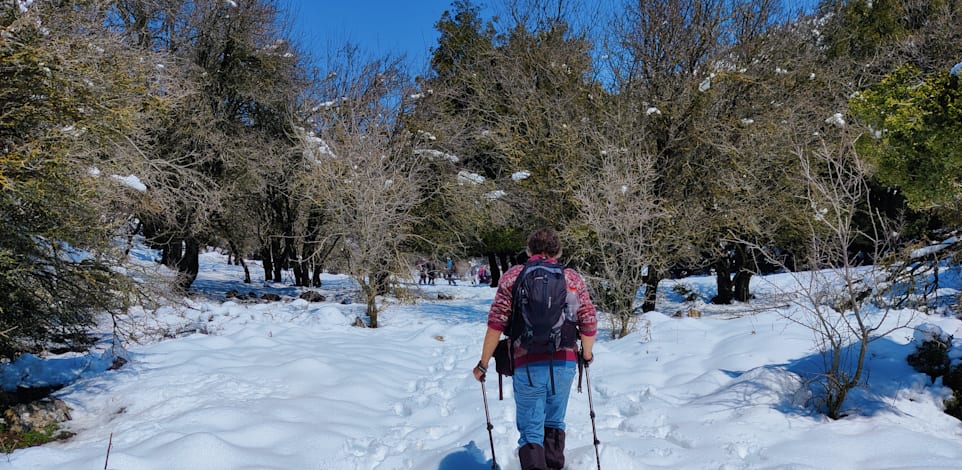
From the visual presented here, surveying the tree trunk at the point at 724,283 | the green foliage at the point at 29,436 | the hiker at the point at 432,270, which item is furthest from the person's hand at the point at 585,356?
the tree trunk at the point at 724,283

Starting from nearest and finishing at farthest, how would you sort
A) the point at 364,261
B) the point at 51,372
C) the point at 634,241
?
the point at 51,372 → the point at 634,241 → the point at 364,261

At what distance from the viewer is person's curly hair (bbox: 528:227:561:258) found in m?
3.72

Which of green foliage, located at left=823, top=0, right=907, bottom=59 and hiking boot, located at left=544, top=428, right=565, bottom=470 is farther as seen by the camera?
green foliage, located at left=823, top=0, right=907, bottom=59

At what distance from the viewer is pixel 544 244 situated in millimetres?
3723

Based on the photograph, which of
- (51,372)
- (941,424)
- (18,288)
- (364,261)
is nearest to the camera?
(941,424)

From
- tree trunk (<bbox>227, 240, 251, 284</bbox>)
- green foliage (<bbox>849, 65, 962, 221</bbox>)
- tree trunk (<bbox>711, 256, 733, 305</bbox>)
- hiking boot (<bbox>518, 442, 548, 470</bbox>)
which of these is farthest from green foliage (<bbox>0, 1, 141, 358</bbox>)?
tree trunk (<bbox>711, 256, 733, 305</bbox>)

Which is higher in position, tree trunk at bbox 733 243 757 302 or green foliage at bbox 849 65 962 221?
green foliage at bbox 849 65 962 221

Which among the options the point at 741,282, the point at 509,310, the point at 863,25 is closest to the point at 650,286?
the point at 741,282

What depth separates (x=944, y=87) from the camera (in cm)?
469

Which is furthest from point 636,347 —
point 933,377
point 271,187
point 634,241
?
point 271,187

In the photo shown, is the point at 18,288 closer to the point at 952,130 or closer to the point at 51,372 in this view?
the point at 51,372

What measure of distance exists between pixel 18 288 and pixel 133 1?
410 inches

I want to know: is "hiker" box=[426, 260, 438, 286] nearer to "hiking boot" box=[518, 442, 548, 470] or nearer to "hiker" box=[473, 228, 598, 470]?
"hiker" box=[473, 228, 598, 470]

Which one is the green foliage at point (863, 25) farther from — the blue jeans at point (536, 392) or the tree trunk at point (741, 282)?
the blue jeans at point (536, 392)
